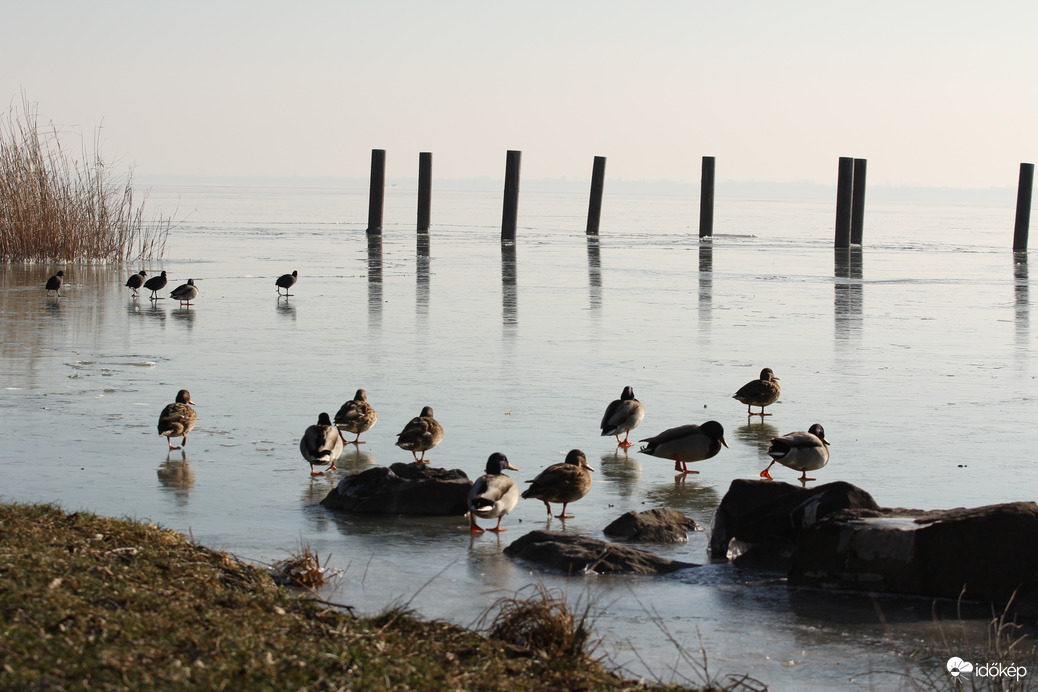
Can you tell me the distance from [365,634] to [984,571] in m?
3.18

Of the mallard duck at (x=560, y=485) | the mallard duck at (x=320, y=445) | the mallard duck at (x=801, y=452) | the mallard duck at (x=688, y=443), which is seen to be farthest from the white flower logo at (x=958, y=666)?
the mallard duck at (x=320, y=445)

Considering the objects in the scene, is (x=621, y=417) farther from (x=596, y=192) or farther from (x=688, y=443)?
(x=596, y=192)

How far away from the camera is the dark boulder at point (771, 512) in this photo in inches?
252

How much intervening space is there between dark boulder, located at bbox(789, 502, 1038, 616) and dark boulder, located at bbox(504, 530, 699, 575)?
29.3 inches

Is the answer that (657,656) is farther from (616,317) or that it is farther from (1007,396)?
(616,317)

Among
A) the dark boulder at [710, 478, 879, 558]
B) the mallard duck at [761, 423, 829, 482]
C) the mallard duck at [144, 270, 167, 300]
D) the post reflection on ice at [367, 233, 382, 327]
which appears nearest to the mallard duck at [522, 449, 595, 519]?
the dark boulder at [710, 478, 879, 558]

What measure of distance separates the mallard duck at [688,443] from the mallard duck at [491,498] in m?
1.69

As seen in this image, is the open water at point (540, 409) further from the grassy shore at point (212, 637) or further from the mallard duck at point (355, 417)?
the grassy shore at point (212, 637)

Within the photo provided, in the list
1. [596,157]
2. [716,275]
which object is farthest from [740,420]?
[596,157]

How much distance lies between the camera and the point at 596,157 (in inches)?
1469

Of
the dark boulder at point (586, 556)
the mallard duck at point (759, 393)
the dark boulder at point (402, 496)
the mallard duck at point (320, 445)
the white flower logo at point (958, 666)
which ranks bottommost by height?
the white flower logo at point (958, 666)

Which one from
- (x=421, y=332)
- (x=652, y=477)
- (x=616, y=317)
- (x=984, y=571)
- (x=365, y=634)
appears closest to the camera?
(x=365, y=634)

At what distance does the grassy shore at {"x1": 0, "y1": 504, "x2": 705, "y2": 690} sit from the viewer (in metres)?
3.81

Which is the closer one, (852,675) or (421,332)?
(852,675)
